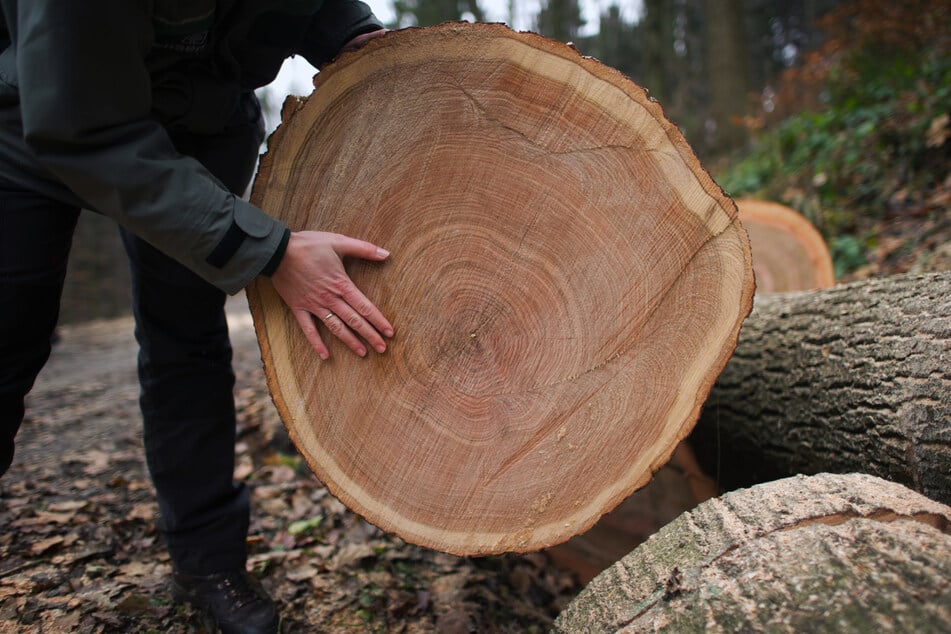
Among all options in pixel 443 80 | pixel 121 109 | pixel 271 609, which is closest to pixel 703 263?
pixel 443 80

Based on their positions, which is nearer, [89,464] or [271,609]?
[271,609]

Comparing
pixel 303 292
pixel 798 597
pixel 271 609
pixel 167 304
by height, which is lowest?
pixel 271 609

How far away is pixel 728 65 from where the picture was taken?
8820 mm

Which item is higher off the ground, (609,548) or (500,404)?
(500,404)

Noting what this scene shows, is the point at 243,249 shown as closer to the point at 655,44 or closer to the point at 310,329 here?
the point at 310,329

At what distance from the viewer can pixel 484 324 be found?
1.53 meters

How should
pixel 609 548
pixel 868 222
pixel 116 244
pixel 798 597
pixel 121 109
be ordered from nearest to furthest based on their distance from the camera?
pixel 798 597 → pixel 121 109 → pixel 609 548 → pixel 868 222 → pixel 116 244

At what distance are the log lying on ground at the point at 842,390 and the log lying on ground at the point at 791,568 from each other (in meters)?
0.32

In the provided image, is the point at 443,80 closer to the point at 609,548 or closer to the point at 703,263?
the point at 703,263

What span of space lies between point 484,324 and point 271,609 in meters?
1.01

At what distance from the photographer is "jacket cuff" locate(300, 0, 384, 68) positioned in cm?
178

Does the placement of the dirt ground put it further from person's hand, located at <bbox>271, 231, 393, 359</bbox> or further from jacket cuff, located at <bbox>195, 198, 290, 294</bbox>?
jacket cuff, located at <bbox>195, 198, 290, 294</bbox>

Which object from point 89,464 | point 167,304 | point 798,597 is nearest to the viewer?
point 798,597

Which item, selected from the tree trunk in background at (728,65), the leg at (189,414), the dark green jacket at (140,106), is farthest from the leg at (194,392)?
the tree trunk in background at (728,65)
